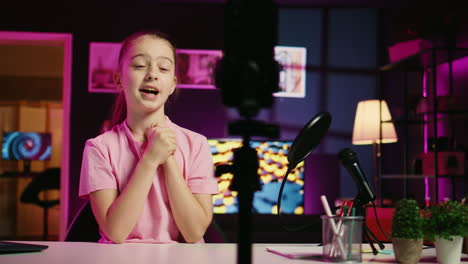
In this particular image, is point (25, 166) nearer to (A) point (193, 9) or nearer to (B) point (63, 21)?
(B) point (63, 21)

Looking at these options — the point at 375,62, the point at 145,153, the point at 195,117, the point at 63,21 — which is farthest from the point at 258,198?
the point at 145,153

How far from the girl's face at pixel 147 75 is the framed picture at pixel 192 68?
464cm

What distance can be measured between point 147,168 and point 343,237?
1.92 ft

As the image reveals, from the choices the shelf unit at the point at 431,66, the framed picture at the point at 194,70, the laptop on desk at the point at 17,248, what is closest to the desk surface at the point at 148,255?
the laptop on desk at the point at 17,248

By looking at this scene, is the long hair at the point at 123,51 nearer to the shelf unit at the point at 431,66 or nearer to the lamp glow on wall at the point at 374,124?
the shelf unit at the point at 431,66

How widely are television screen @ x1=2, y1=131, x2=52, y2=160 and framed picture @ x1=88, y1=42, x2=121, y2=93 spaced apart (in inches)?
115

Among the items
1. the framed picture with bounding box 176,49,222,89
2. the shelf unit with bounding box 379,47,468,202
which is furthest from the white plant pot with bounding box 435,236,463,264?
the framed picture with bounding box 176,49,222,89

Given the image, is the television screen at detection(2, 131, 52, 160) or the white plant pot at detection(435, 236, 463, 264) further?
the television screen at detection(2, 131, 52, 160)

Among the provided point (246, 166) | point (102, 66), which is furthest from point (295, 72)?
point (246, 166)

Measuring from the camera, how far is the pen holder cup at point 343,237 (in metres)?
1.13

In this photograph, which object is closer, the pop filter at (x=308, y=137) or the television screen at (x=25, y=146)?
the pop filter at (x=308, y=137)

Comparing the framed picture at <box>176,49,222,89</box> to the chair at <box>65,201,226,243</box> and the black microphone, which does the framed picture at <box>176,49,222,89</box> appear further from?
the black microphone

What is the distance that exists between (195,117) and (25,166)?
12.5 ft

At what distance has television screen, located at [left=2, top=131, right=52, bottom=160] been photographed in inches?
346
